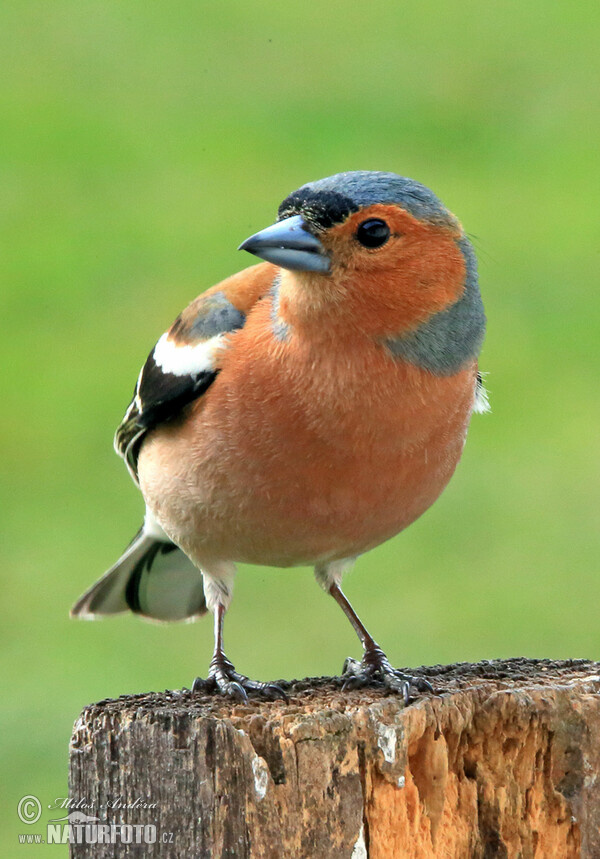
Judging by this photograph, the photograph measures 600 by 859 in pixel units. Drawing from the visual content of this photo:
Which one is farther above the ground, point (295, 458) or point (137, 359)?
point (137, 359)

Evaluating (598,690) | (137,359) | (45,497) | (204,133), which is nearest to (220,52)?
(204,133)

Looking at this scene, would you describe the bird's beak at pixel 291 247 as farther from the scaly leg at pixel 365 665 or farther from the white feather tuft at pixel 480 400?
the scaly leg at pixel 365 665

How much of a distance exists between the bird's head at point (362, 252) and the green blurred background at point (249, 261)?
0.49m

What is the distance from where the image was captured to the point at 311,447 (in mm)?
4336

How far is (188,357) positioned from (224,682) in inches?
43.9

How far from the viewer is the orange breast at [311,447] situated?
432 cm

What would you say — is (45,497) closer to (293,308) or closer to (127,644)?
(127,644)

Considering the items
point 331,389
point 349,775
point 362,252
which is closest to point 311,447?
point 331,389

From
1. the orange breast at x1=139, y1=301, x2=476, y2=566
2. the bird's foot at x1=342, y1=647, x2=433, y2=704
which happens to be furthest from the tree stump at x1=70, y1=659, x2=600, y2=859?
the orange breast at x1=139, y1=301, x2=476, y2=566

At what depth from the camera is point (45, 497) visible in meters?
9.34

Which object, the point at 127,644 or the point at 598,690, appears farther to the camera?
the point at 127,644

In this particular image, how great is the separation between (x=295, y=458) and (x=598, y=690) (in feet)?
3.68

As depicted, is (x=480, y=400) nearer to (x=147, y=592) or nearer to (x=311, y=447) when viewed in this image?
A: (x=311, y=447)

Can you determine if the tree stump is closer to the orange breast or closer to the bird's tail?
the orange breast
